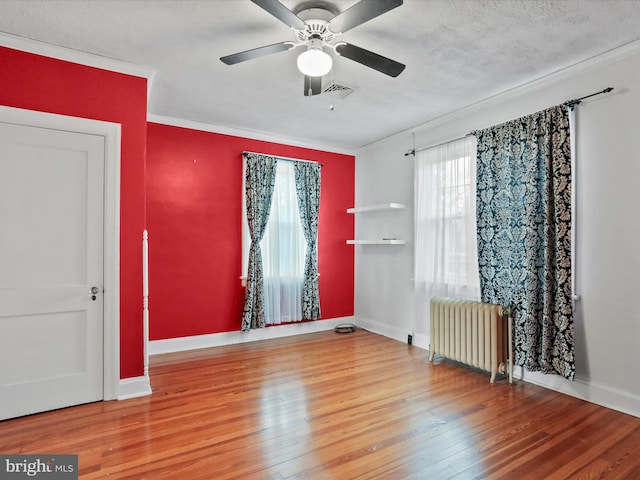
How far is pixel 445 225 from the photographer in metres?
4.20

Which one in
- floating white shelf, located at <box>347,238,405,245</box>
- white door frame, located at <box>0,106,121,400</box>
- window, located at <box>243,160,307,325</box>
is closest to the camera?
white door frame, located at <box>0,106,121,400</box>

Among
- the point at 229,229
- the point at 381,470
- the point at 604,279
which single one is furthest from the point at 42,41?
the point at 604,279

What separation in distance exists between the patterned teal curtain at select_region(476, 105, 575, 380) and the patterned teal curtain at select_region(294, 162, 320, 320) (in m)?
2.36

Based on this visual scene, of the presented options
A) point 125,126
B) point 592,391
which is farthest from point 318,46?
point 592,391

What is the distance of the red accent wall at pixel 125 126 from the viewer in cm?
285

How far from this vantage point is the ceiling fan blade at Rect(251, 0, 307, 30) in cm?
183

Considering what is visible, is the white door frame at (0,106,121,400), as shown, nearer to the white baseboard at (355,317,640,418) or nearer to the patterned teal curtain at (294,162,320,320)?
the patterned teal curtain at (294,162,320,320)

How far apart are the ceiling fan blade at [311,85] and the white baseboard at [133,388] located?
9.28ft

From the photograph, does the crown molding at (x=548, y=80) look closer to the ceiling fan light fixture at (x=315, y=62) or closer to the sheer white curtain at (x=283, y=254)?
the sheer white curtain at (x=283, y=254)

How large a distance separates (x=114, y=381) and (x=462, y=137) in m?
4.22

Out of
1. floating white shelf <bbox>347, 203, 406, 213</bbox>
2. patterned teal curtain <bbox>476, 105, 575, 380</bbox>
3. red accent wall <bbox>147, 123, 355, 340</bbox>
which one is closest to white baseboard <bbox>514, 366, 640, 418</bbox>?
patterned teal curtain <bbox>476, 105, 575, 380</bbox>

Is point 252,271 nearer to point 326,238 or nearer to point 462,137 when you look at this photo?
point 326,238

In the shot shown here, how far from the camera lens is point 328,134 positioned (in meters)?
4.96

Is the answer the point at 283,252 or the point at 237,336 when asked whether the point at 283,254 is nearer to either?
the point at 283,252
